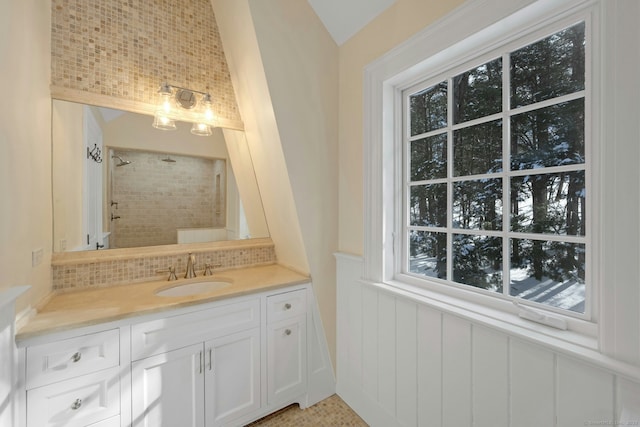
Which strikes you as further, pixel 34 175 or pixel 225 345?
pixel 225 345

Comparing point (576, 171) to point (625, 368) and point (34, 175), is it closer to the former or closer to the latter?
point (625, 368)

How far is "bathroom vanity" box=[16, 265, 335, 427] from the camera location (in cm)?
115

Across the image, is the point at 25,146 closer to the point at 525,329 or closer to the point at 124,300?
the point at 124,300

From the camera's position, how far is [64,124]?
1580 mm

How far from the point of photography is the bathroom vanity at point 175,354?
1.15 meters

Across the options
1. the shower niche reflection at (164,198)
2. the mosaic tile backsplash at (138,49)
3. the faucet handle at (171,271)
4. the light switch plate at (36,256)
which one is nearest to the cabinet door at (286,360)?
the faucet handle at (171,271)

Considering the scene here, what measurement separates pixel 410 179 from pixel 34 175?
1879 millimetres

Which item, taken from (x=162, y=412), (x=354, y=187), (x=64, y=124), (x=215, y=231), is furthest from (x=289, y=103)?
(x=162, y=412)

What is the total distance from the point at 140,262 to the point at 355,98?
1.72 m

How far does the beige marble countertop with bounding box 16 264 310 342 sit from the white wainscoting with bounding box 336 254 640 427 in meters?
0.50

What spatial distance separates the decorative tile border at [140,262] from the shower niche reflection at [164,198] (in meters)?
0.08

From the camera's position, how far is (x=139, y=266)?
1.77 metres

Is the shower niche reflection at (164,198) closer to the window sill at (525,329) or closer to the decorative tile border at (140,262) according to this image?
the decorative tile border at (140,262)

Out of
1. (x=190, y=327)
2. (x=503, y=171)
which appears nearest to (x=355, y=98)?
(x=503, y=171)
